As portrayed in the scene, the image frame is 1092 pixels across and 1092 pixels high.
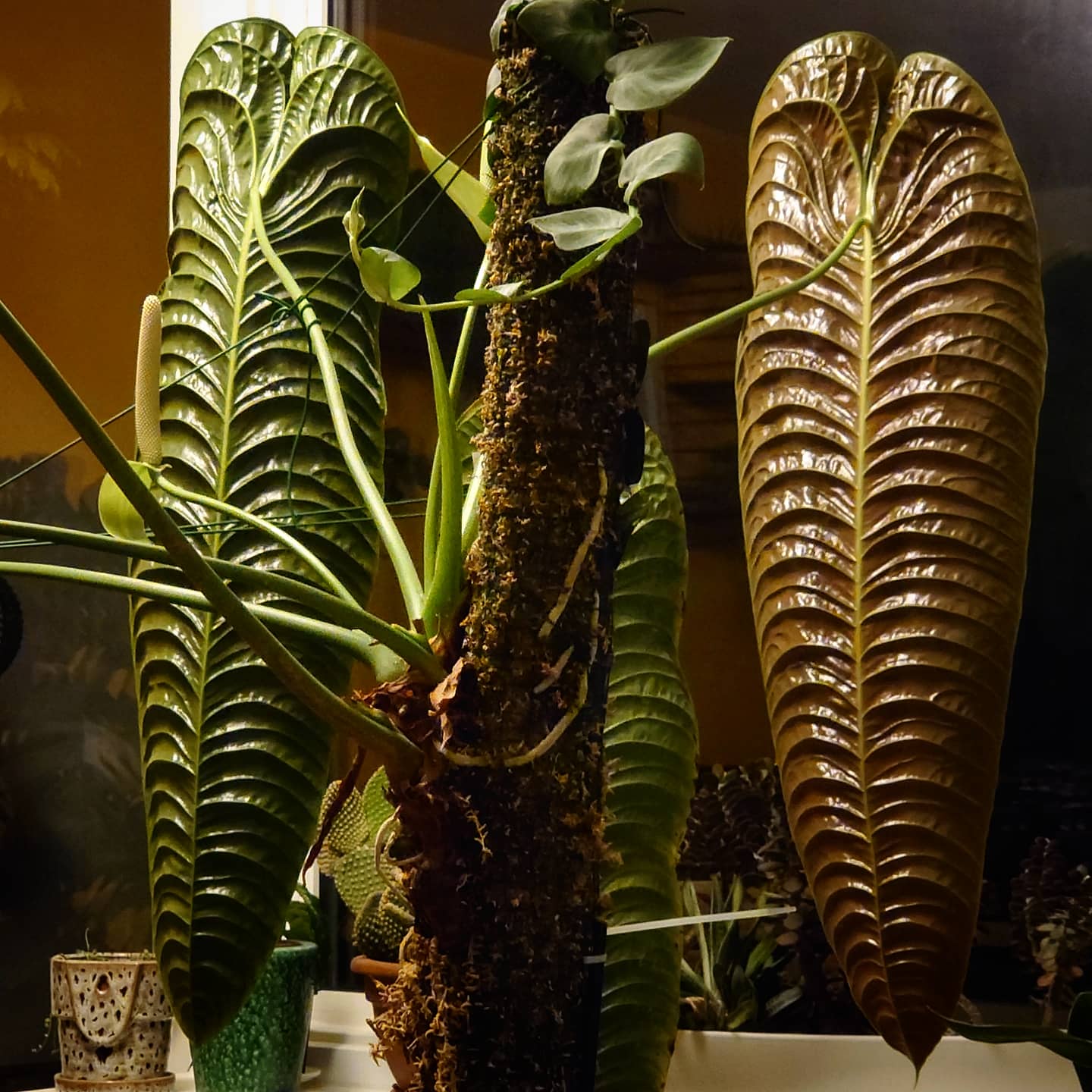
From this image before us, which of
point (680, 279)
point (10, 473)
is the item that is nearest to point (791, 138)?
point (680, 279)

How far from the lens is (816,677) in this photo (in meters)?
0.73

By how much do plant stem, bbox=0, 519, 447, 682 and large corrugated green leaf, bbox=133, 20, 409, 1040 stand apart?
14 cm

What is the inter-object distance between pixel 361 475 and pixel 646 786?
0.26 meters

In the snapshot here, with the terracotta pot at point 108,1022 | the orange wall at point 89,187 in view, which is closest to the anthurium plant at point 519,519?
the terracotta pot at point 108,1022

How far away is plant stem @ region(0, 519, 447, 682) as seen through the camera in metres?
0.49

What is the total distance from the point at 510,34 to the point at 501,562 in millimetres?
225

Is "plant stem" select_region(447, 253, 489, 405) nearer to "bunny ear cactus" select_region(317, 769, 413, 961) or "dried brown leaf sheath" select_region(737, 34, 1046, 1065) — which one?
"dried brown leaf sheath" select_region(737, 34, 1046, 1065)

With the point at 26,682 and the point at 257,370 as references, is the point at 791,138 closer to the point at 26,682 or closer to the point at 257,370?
the point at 257,370

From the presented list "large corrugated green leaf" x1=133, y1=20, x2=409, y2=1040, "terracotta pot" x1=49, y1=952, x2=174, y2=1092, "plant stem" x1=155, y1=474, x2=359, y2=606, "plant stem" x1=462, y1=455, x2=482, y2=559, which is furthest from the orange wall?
"plant stem" x1=462, y1=455, x2=482, y2=559

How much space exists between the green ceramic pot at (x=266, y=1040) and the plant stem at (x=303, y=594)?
49cm

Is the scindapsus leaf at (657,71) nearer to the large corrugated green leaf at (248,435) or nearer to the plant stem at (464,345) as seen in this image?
the plant stem at (464,345)

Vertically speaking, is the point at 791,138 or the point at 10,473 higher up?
the point at 791,138

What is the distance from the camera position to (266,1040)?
0.91 m

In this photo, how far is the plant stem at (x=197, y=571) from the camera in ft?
1.34
